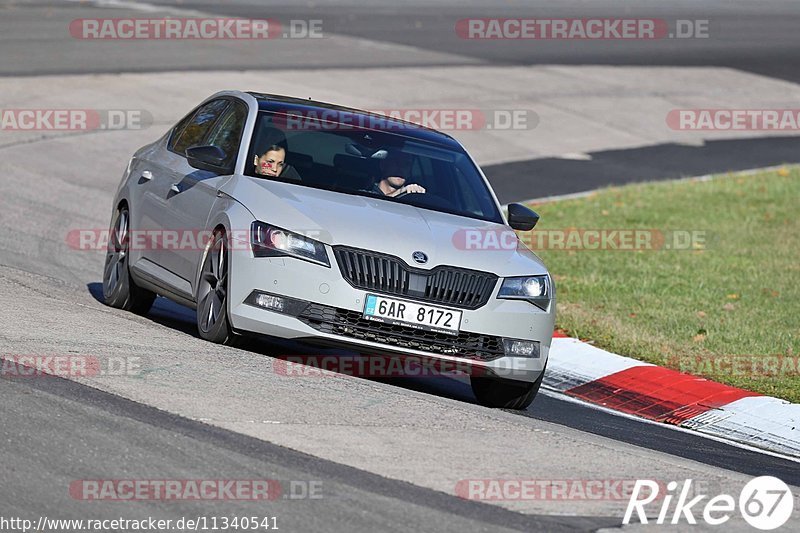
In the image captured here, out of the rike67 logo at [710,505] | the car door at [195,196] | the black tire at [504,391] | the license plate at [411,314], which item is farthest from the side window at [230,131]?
the rike67 logo at [710,505]

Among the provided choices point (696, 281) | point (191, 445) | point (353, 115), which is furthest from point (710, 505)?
point (696, 281)

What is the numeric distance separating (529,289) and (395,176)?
1.31 metres

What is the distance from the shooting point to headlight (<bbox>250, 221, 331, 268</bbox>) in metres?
8.45

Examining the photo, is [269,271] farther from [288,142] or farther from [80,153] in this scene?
[80,153]

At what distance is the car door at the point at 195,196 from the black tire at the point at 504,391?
198 centimetres

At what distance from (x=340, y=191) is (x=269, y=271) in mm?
1041

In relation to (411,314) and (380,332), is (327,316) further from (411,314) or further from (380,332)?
(411,314)

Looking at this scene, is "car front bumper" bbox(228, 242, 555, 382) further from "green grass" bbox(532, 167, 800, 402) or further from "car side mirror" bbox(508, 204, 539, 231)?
"green grass" bbox(532, 167, 800, 402)

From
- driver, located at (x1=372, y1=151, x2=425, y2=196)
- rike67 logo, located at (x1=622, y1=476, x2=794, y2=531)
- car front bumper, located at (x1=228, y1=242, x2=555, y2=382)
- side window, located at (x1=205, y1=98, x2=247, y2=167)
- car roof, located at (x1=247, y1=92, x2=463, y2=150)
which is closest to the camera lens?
rike67 logo, located at (x1=622, y1=476, x2=794, y2=531)

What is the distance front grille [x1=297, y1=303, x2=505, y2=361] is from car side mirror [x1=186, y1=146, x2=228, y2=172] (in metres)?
1.47

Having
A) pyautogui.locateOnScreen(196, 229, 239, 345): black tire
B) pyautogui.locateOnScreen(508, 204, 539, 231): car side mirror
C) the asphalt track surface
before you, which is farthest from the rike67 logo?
pyautogui.locateOnScreen(508, 204, 539, 231): car side mirror

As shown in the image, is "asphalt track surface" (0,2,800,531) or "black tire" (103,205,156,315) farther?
"black tire" (103,205,156,315)

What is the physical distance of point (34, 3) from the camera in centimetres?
3369

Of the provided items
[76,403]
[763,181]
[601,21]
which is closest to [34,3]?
[601,21]
